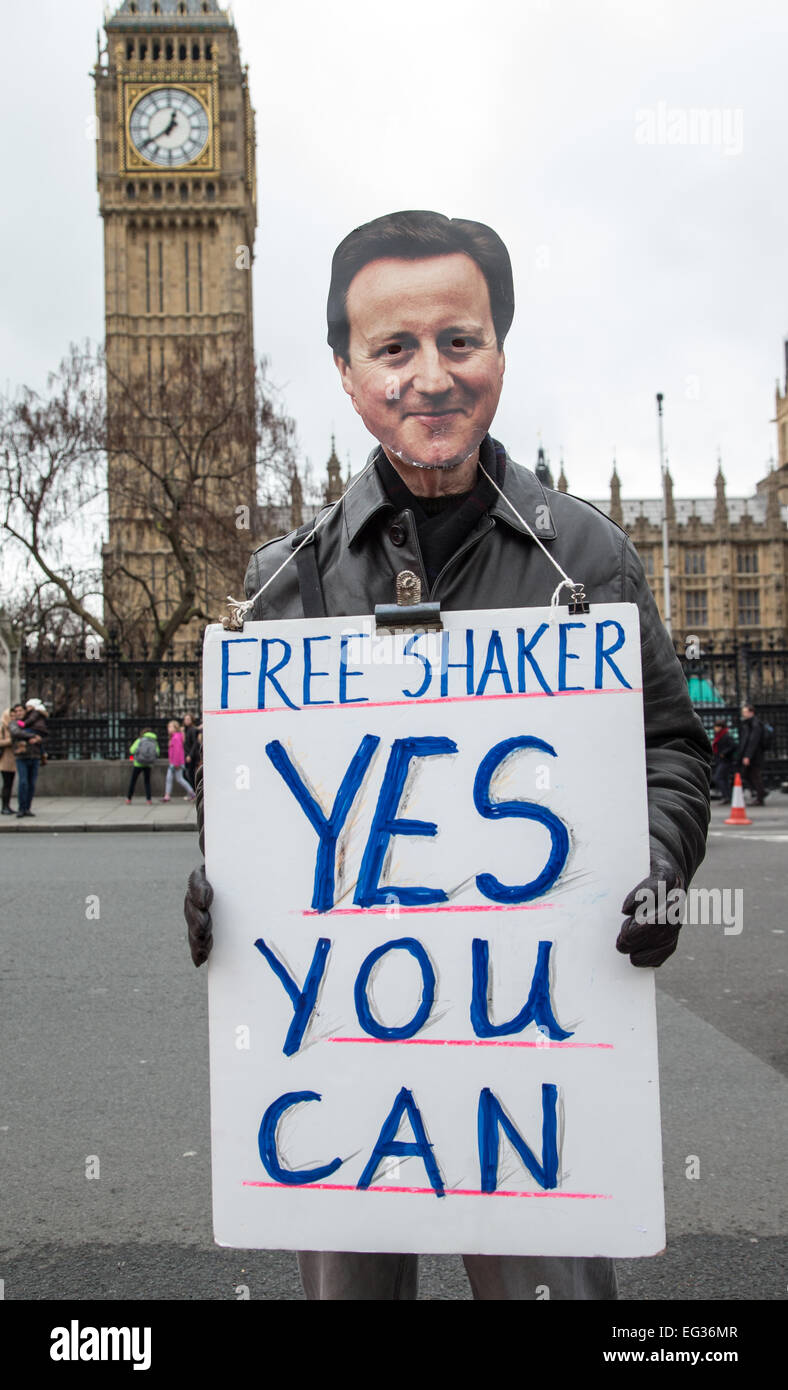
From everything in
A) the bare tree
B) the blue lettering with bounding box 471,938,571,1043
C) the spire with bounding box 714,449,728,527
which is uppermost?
the spire with bounding box 714,449,728,527

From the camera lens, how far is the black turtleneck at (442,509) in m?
2.05

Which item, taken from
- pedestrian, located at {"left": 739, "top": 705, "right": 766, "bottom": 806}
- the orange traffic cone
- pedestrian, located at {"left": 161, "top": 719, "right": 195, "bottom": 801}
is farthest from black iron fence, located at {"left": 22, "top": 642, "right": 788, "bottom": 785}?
the orange traffic cone

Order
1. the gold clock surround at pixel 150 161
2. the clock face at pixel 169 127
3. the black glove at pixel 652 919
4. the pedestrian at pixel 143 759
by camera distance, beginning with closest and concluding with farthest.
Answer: the black glove at pixel 652 919, the pedestrian at pixel 143 759, the gold clock surround at pixel 150 161, the clock face at pixel 169 127

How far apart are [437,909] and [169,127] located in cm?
7603

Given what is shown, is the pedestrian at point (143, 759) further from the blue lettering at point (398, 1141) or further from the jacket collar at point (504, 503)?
the blue lettering at point (398, 1141)

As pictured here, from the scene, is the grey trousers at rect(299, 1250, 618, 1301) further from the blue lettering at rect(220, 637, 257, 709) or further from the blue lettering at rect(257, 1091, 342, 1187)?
the blue lettering at rect(220, 637, 257, 709)

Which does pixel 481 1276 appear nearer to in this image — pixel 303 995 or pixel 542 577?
pixel 303 995

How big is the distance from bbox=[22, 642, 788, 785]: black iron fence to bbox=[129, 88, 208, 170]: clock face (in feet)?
182

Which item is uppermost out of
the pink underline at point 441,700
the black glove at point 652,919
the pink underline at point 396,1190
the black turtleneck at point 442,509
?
the black turtleneck at point 442,509

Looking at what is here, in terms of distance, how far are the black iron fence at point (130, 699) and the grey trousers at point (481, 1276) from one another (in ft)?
65.0

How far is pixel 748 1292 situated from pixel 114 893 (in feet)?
22.1

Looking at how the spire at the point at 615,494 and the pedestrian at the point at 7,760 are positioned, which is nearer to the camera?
the pedestrian at the point at 7,760

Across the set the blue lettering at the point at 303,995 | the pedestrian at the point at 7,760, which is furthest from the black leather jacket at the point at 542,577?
the pedestrian at the point at 7,760

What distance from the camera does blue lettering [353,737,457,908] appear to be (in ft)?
5.93
